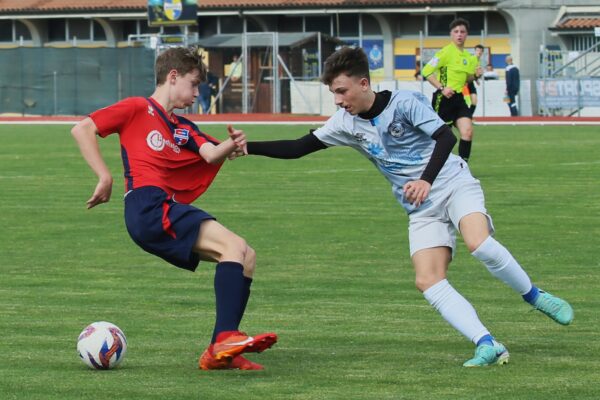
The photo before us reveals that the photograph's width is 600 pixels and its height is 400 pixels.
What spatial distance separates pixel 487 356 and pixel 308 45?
150 feet

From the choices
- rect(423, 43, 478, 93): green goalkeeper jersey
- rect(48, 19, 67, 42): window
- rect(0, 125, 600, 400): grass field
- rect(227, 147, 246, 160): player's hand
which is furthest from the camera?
rect(48, 19, 67, 42): window

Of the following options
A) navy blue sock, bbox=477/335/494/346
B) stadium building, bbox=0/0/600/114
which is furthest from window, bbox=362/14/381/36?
navy blue sock, bbox=477/335/494/346

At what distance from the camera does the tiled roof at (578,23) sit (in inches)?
2055

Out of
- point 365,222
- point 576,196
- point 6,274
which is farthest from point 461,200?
point 576,196

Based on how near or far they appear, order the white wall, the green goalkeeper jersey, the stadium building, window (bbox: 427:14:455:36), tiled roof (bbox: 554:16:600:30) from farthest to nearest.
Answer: window (bbox: 427:14:455:36), the stadium building, tiled roof (bbox: 554:16:600:30), the white wall, the green goalkeeper jersey

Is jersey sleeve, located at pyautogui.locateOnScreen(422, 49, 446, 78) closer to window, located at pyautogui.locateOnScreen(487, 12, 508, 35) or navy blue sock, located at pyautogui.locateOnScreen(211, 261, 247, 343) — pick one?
navy blue sock, located at pyautogui.locateOnScreen(211, 261, 247, 343)

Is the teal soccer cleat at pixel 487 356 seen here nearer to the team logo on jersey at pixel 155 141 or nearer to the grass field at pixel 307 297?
the grass field at pixel 307 297

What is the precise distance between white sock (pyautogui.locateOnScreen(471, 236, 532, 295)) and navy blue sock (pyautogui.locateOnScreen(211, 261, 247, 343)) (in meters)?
1.28

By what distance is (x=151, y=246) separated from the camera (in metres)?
8.00

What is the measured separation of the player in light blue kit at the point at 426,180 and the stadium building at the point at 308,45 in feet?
130

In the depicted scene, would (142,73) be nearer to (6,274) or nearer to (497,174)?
(497,174)

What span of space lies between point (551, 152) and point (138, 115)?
20271mm

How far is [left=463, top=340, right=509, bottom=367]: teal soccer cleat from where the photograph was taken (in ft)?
25.1

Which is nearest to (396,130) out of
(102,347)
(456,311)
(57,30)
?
(456,311)
